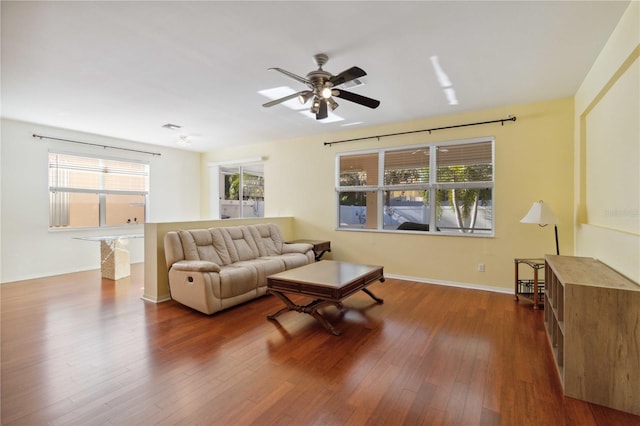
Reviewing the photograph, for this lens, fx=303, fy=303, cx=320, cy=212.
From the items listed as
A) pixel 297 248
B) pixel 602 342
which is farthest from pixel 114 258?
pixel 602 342

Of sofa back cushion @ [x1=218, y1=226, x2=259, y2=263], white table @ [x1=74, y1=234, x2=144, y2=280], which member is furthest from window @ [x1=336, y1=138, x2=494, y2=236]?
white table @ [x1=74, y1=234, x2=144, y2=280]

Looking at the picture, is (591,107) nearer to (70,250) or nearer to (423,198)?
(423,198)

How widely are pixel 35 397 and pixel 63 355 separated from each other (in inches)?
24.0

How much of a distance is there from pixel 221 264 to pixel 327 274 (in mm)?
1512

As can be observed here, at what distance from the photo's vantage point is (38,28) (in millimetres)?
2322

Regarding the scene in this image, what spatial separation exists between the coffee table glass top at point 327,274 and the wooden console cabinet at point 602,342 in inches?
68.6

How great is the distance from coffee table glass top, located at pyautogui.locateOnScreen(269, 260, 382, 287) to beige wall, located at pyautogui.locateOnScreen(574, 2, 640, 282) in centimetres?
215

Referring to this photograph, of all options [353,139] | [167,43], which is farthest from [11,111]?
[353,139]

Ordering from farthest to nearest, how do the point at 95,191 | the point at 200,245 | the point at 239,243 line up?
the point at 95,191 < the point at 239,243 < the point at 200,245

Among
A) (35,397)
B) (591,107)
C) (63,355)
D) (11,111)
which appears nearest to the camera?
(35,397)

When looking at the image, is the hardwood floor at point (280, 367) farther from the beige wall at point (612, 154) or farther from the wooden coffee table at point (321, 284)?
the beige wall at point (612, 154)

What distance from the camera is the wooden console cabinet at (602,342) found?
182 centimetres

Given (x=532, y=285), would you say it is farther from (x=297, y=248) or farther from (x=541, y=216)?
(x=297, y=248)

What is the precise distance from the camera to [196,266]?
3.37 meters
